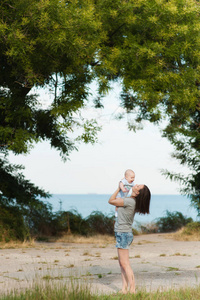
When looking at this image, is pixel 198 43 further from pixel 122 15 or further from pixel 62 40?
pixel 62 40

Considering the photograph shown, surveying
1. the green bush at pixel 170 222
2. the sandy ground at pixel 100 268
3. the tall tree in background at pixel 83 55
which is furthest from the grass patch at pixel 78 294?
the green bush at pixel 170 222

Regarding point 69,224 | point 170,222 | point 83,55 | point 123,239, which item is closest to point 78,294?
point 123,239

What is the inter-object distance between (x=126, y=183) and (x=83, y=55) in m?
8.35

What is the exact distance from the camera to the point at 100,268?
9375mm

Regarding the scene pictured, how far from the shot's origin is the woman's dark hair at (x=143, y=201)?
6.43 meters

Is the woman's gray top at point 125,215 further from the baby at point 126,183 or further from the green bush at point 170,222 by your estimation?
the green bush at point 170,222

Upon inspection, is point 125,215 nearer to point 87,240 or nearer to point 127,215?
point 127,215

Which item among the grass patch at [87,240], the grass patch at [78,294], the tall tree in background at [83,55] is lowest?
the grass patch at [78,294]

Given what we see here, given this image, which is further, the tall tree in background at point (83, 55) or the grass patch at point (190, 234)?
the grass patch at point (190, 234)

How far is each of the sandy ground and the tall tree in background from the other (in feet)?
11.5

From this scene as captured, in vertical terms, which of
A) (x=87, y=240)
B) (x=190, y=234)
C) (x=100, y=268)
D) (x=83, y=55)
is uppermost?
(x=83, y=55)

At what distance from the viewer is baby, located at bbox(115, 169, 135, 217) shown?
6.28m

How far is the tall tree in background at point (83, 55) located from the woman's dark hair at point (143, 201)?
22.6ft

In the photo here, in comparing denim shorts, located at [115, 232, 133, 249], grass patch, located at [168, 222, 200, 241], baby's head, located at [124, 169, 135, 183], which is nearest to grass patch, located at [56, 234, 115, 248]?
grass patch, located at [168, 222, 200, 241]
